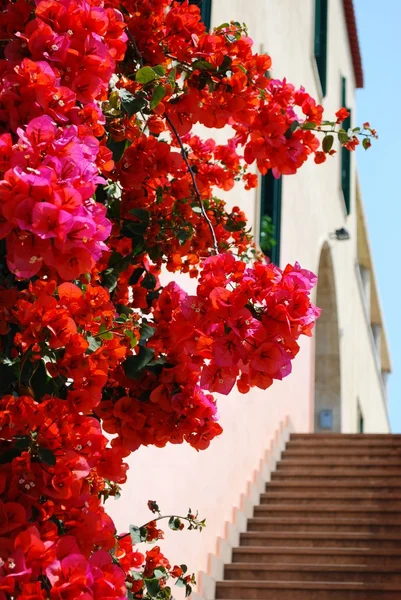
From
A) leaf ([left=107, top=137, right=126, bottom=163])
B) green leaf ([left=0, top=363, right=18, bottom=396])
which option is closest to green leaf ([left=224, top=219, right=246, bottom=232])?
leaf ([left=107, top=137, right=126, bottom=163])

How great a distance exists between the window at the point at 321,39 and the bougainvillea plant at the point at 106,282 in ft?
38.8

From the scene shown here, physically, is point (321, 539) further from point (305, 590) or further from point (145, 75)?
point (145, 75)

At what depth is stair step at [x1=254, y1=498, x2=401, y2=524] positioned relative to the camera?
7945mm

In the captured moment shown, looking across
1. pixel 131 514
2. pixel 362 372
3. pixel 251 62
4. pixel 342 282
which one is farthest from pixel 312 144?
pixel 362 372

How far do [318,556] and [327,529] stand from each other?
51 centimetres

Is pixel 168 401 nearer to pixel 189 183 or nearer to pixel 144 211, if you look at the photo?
pixel 144 211

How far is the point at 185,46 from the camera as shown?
269cm

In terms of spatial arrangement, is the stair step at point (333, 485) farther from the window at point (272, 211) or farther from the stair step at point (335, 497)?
the window at point (272, 211)

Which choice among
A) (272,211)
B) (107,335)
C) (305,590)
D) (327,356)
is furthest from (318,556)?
(327,356)

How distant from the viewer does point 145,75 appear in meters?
2.54

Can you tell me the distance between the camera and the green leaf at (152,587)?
265 cm

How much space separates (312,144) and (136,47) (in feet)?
1.82

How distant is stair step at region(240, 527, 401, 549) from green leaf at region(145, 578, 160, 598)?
16.6 ft

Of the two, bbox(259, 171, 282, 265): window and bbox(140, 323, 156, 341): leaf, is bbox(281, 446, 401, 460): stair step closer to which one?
bbox(259, 171, 282, 265): window
